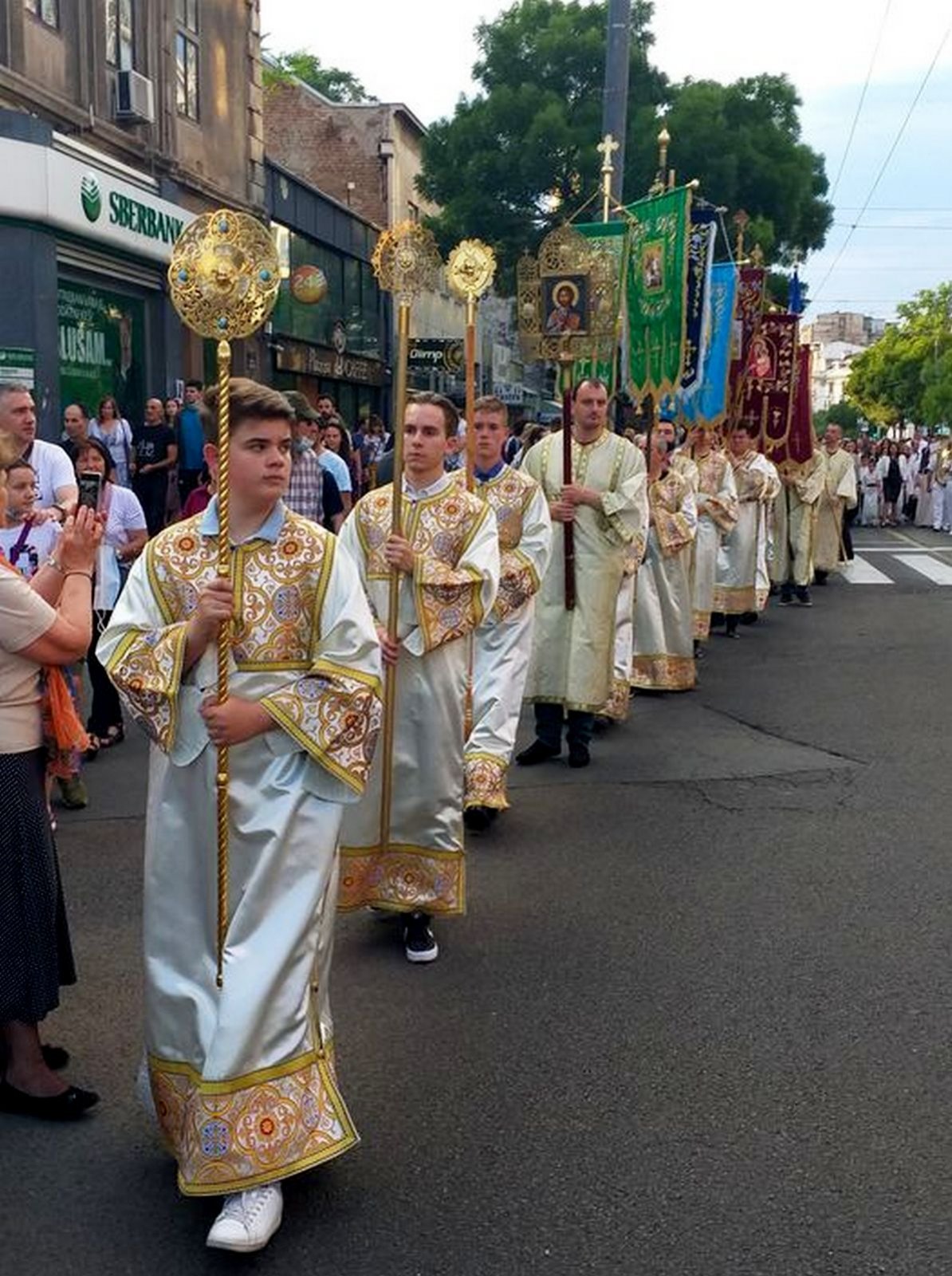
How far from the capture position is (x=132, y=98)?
1748 centimetres

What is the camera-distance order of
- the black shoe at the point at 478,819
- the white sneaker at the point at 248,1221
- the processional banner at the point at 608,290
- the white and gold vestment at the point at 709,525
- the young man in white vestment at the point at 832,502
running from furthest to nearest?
the young man in white vestment at the point at 832,502
the white and gold vestment at the point at 709,525
the processional banner at the point at 608,290
the black shoe at the point at 478,819
the white sneaker at the point at 248,1221

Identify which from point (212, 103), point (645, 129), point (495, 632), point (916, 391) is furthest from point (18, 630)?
point (916, 391)

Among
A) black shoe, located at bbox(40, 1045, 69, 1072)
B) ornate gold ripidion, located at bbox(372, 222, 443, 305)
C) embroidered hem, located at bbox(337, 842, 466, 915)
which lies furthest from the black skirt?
ornate gold ripidion, located at bbox(372, 222, 443, 305)

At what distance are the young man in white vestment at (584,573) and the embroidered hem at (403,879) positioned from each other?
282cm

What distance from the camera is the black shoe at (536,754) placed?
7.72 m

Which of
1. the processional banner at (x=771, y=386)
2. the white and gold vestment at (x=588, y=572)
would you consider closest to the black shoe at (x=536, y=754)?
the white and gold vestment at (x=588, y=572)

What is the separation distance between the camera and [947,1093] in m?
3.82

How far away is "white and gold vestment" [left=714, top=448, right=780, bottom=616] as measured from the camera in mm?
13289

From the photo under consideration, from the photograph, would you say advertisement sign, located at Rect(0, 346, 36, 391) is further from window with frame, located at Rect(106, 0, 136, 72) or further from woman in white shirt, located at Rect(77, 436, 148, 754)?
woman in white shirt, located at Rect(77, 436, 148, 754)

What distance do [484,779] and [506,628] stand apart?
2.31 feet

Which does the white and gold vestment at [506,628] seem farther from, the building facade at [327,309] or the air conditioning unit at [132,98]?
the building facade at [327,309]

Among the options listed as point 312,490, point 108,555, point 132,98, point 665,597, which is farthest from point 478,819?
point 132,98

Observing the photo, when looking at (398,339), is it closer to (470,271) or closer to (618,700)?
(470,271)

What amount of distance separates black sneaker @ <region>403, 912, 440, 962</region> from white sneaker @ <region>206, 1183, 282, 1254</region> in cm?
171
